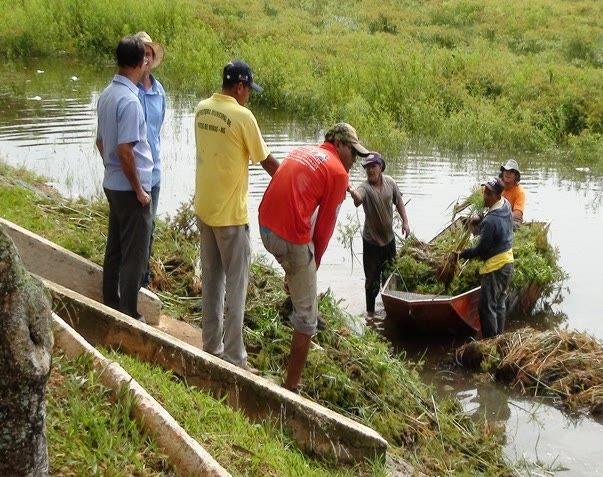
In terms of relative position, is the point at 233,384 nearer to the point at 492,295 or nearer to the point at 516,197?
the point at 492,295

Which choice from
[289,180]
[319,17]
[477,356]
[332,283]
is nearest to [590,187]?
[332,283]

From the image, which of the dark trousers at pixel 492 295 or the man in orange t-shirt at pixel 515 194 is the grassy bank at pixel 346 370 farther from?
the man in orange t-shirt at pixel 515 194

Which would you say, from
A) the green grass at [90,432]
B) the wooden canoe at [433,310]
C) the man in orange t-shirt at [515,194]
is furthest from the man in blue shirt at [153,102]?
A: the man in orange t-shirt at [515,194]

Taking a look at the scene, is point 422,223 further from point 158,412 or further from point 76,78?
point 76,78

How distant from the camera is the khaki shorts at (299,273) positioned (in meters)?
5.69

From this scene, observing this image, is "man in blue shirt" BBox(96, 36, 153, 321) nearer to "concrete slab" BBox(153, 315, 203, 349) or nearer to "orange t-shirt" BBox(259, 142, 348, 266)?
"concrete slab" BBox(153, 315, 203, 349)

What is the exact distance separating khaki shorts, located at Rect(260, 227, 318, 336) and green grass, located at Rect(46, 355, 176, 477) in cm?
164

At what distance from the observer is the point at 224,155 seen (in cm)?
561

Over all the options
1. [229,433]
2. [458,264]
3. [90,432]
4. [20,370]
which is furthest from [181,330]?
[458,264]

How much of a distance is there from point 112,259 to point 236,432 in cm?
201

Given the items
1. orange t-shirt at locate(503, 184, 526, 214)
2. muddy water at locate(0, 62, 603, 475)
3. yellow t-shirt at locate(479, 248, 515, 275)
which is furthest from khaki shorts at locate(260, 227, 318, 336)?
orange t-shirt at locate(503, 184, 526, 214)

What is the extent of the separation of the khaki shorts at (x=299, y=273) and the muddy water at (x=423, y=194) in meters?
2.47

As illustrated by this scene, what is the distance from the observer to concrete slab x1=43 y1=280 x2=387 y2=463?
199 inches

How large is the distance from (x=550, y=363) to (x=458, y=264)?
1530mm
